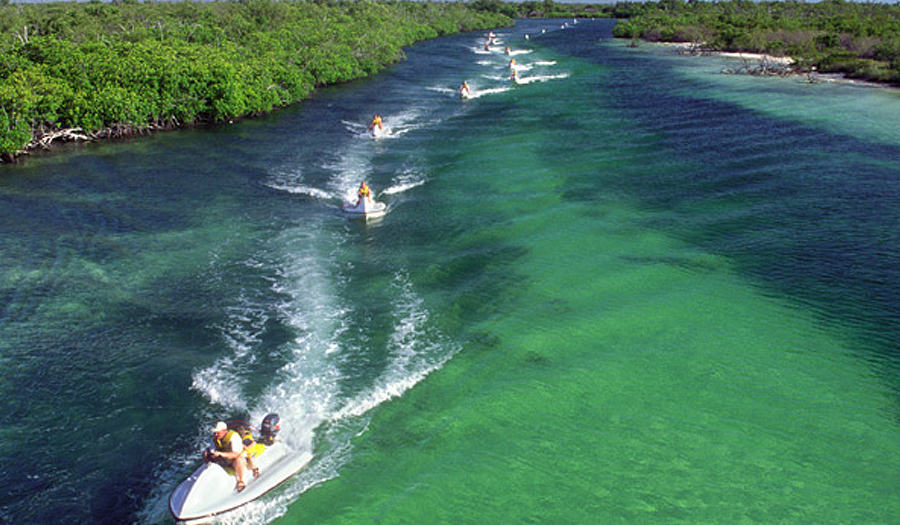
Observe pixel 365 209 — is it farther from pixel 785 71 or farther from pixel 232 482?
pixel 785 71

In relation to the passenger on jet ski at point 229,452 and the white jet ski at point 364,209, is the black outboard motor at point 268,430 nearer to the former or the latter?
the passenger on jet ski at point 229,452

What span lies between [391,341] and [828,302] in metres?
A: 16.9

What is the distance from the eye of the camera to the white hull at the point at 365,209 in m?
35.9

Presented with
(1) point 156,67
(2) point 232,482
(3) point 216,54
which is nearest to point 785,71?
(3) point 216,54

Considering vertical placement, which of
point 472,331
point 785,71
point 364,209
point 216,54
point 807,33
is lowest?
point 472,331

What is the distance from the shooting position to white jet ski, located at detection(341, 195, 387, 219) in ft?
118

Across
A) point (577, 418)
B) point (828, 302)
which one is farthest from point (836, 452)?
point (828, 302)

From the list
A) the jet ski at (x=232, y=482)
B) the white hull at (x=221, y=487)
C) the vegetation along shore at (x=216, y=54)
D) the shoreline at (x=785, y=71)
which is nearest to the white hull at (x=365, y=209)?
the jet ski at (x=232, y=482)

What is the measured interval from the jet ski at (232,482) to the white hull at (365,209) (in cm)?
1910

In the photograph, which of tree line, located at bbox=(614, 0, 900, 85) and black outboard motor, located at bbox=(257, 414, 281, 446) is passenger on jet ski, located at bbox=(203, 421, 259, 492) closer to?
black outboard motor, located at bbox=(257, 414, 281, 446)

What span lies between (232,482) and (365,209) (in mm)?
20915

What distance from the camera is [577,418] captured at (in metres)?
19.6

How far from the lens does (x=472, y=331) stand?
24.2 meters

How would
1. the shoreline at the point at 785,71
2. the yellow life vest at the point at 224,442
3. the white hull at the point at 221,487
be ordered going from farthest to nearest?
1. the shoreline at the point at 785,71
2. the yellow life vest at the point at 224,442
3. the white hull at the point at 221,487
